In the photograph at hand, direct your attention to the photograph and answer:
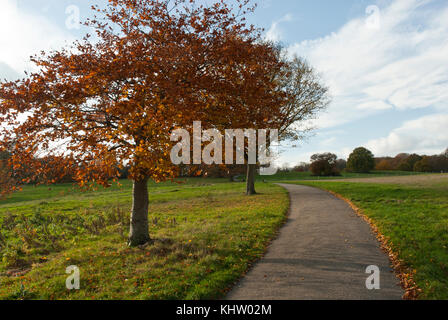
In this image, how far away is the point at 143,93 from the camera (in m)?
7.95

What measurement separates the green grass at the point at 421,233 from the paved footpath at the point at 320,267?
56 cm

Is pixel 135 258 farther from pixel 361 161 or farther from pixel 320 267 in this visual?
pixel 361 161

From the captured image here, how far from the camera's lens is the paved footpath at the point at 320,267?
18.5 feet

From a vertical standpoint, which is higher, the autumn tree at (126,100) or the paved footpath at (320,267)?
the autumn tree at (126,100)

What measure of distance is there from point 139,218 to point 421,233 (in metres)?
9.57

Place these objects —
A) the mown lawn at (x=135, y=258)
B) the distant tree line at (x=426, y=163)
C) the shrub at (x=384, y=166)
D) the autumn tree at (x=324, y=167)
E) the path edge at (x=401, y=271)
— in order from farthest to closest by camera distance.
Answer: the shrub at (x=384, y=166) → the distant tree line at (x=426, y=163) → the autumn tree at (x=324, y=167) → the mown lawn at (x=135, y=258) → the path edge at (x=401, y=271)

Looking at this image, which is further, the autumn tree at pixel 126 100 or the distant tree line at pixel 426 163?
the distant tree line at pixel 426 163

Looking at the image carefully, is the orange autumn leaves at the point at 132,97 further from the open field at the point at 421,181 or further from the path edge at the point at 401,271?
the open field at the point at 421,181

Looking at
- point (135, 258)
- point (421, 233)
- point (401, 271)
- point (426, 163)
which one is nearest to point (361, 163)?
point (426, 163)

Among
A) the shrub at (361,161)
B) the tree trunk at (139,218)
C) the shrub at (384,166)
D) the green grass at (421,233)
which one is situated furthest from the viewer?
the shrub at (384,166)

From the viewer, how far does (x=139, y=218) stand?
33.3ft

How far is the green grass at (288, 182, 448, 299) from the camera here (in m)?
6.21

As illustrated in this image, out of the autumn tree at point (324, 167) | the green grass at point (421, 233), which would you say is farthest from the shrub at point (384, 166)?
the green grass at point (421, 233)

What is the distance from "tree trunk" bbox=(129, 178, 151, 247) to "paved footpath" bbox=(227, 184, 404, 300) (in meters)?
4.45
